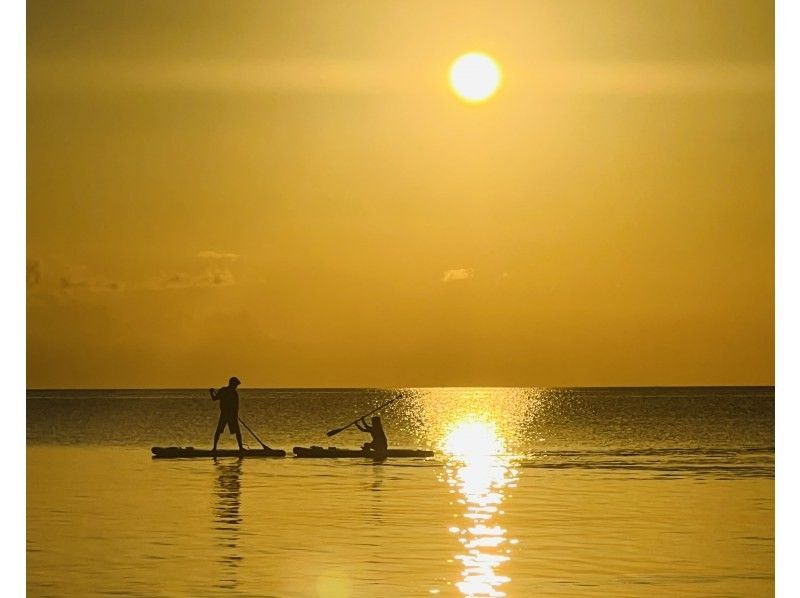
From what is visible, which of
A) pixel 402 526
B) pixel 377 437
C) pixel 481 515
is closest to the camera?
pixel 402 526

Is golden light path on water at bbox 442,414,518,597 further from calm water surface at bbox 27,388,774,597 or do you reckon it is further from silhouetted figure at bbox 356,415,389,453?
silhouetted figure at bbox 356,415,389,453

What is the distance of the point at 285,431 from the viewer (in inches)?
1390

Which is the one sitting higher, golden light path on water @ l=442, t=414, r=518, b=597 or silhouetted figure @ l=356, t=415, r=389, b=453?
silhouetted figure @ l=356, t=415, r=389, b=453

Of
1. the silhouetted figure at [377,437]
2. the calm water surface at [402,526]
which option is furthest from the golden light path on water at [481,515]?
the silhouetted figure at [377,437]

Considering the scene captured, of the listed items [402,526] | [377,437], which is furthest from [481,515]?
[377,437]

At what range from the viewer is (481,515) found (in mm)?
11555

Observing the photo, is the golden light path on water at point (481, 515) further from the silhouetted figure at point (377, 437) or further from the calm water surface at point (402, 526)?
the silhouetted figure at point (377, 437)

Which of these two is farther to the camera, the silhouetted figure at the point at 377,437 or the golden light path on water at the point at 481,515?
the silhouetted figure at the point at 377,437

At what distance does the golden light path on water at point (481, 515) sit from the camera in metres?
8.47

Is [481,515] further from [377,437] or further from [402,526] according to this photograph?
[377,437]

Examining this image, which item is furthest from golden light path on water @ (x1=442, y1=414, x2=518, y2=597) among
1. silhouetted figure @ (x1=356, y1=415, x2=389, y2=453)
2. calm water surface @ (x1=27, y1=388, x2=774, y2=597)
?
silhouetted figure @ (x1=356, y1=415, x2=389, y2=453)

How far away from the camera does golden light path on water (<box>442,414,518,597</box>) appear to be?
8.47 m
